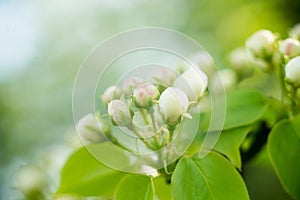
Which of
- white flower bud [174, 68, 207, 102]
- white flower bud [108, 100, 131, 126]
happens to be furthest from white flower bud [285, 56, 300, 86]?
white flower bud [108, 100, 131, 126]

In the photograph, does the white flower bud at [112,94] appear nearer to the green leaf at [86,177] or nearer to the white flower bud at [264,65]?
the green leaf at [86,177]

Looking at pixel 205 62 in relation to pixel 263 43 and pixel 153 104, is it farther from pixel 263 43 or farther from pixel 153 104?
pixel 153 104

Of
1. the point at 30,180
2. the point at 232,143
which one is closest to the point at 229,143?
the point at 232,143

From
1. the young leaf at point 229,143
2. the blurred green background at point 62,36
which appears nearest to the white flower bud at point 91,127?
the young leaf at point 229,143

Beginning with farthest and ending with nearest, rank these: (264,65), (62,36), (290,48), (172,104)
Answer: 1. (62,36)
2. (264,65)
3. (290,48)
4. (172,104)

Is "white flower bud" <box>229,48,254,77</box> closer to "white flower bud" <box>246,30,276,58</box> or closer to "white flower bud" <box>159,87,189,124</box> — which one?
"white flower bud" <box>246,30,276,58</box>

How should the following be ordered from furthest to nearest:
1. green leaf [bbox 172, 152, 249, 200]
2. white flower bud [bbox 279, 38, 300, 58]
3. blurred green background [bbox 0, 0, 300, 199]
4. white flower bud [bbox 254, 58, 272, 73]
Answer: blurred green background [bbox 0, 0, 300, 199], white flower bud [bbox 254, 58, 272, 73], white flower bud [bbox 279, 38, 300, 58], green leaf [bbox 172, 152, 249, 200]

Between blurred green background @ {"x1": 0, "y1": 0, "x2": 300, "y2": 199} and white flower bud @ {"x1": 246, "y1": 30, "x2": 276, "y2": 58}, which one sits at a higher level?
blurred green background @ {"x1": 0, "y1": 0, "x2": 300, "y2": 199}
